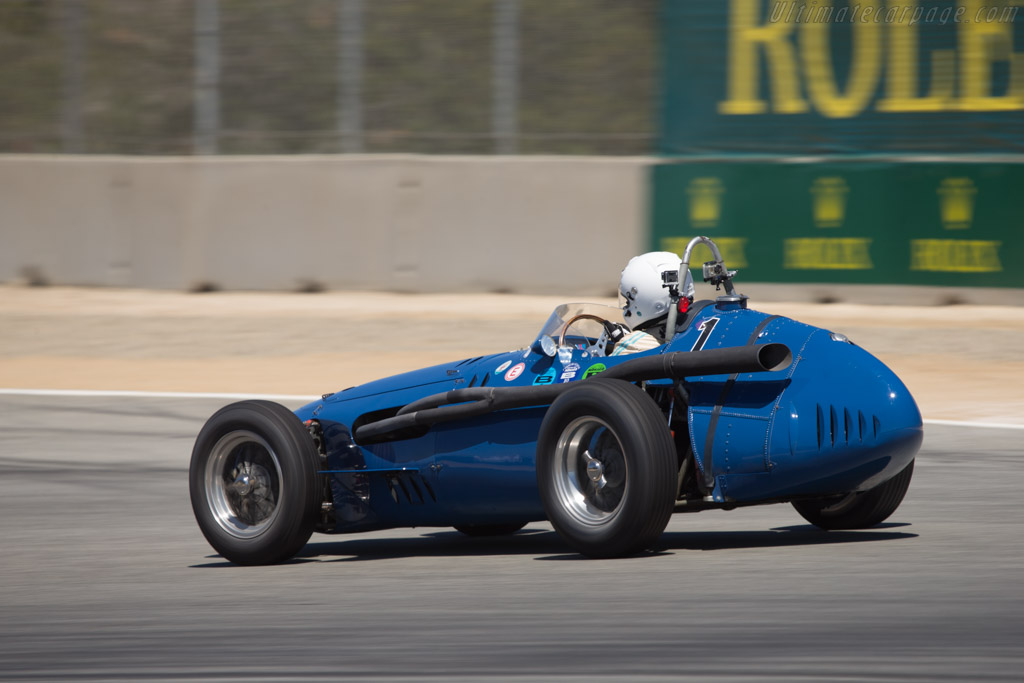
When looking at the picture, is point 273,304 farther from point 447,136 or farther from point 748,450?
point 748,450

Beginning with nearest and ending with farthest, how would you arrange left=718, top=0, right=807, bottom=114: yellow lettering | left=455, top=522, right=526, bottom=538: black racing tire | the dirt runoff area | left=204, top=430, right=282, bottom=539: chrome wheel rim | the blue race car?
the blue race car
left=204, top=430, right=282, bottom=539: chrome wheel rim
left=455, top=522, right=526, bottom=538: black racing tire
the dirt runoff area
left=718, top=0, right=807, bottom=114: yellow lettering

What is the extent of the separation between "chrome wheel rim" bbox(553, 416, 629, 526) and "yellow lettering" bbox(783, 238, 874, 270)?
10588 mm

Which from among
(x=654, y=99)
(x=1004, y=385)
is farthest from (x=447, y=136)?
(x=1004, y=385)

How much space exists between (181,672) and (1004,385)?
1003 centimetres

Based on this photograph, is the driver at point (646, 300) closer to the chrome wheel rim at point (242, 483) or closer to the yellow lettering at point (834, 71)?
the chrome wheel rim at point (242, 483)

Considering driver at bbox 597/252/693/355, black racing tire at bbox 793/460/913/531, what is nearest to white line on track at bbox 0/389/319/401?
driver at bbox 597/252/693/355

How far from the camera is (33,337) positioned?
56.1 feet

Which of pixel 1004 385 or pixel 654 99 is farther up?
pixel 654 99

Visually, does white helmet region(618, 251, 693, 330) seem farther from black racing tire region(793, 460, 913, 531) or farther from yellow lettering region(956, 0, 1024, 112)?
yellow lettering region(956, 0, 1024, 112)

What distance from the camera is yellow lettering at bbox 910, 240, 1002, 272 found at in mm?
15617

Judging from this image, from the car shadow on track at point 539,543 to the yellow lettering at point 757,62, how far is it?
9707 mm

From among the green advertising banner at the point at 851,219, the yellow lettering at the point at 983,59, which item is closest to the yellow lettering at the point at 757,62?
the green advertising banner at the point at 851,219

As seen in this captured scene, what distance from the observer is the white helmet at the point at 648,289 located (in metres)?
6.69

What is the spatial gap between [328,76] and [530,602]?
558 inches
